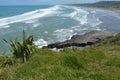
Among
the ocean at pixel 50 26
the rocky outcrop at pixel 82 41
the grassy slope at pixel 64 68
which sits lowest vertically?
the ocean at pixel 50 26

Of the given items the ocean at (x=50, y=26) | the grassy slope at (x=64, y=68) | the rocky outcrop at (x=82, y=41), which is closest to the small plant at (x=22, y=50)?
the grassy slope at (x=64, y=68)

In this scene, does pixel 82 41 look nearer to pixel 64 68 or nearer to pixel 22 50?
pixel 22 50

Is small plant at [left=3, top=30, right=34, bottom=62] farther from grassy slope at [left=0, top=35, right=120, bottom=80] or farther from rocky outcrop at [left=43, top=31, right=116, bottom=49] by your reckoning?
rocky outcrop at [left=43, top=31, right=116, bottom=49]

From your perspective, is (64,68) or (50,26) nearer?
(64,68)

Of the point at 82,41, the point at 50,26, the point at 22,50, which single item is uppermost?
the point at 22,50

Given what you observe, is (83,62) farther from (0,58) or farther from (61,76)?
(0,58)

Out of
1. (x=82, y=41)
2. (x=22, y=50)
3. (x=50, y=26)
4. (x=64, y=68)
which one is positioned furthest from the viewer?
(x=50, y=26)

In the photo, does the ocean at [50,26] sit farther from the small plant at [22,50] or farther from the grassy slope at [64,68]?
the grassy slope at [64,68]

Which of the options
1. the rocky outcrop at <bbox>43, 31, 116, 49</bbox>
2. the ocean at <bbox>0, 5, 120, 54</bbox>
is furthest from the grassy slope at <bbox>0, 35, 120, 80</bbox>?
the rocky outcrop at <bbox>43, 31, 116, 49</bbox>

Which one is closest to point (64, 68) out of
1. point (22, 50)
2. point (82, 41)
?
point (22, 50)

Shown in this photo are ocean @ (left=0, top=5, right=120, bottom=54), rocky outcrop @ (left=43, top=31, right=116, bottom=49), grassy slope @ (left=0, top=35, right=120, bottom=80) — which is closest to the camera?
grassy slope @ (left=0, top=35, right=120, bottom=80)

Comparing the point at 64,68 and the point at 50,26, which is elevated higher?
the point at 64,68

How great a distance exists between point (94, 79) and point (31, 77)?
172 centimetres

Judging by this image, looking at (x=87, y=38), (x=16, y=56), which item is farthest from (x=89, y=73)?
(x=87, y=38)
